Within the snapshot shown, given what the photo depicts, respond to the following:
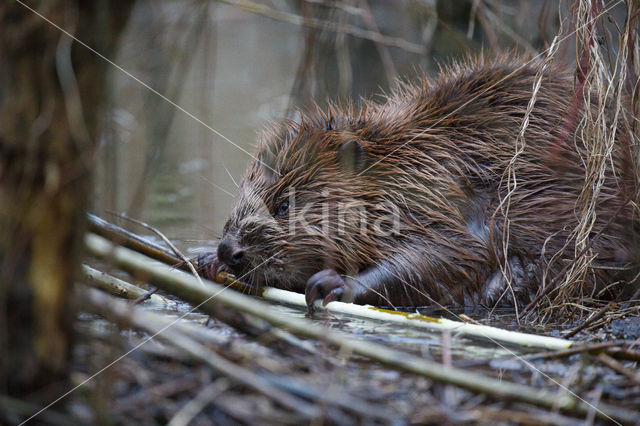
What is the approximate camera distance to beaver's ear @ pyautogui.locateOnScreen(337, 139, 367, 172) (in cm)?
331

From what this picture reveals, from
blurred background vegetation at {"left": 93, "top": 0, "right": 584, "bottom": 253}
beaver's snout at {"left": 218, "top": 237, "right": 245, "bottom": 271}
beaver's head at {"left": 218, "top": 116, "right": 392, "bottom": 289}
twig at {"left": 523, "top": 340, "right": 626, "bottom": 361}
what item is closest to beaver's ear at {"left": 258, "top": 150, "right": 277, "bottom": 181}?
beaver's head at {"left": 218, "top": 116, "right": 392, "bottom": 289}

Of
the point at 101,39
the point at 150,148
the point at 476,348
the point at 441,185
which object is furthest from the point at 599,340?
the point at 101,39

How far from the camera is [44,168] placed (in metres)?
1.52

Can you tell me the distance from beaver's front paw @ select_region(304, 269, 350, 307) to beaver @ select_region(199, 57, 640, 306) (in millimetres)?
23

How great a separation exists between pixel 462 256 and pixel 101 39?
2140mm

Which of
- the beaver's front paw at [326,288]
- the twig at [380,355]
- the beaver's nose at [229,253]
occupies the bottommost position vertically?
the beaver's front paw at [326,288]

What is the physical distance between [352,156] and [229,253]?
788mm

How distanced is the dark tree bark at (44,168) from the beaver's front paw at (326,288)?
1.29 meters

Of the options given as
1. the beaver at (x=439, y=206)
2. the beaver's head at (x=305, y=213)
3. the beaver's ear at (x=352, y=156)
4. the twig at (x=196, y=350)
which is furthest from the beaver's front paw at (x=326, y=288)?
the twig at (x=196, y=350)

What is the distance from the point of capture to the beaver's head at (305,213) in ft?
10.3

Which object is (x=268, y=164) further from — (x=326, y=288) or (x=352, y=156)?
(x=326, y=288)

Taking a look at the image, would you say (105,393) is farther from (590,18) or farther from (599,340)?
(590,18)

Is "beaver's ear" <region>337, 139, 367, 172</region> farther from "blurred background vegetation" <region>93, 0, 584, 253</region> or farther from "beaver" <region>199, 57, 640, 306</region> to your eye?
"blurred background vegetation" <region>93, 0, 584, 253</region>

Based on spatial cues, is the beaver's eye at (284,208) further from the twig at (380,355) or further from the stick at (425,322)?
the twig at (380,355)
